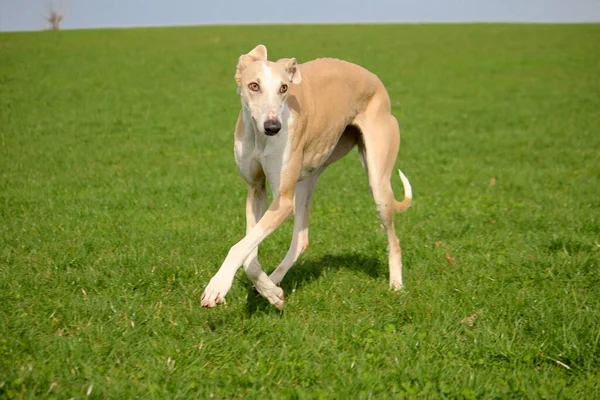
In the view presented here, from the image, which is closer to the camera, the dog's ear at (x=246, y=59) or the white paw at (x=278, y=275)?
Result: the dog's ear at (x=246, y=59)

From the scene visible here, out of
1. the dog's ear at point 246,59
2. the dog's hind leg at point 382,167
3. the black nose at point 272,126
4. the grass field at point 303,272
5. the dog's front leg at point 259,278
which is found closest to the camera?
the grass field at point 303,272

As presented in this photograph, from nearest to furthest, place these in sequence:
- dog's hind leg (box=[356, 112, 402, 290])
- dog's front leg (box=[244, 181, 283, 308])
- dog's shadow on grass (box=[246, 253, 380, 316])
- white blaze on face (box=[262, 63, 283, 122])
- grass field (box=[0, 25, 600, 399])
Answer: grass field (box=[0, 25, 600, 399]) → white blaze on face (box=[262, 63, 283, 122]) → dog's front leg (box=[244, 181, 283, 308]) → dog's shadow on grass (box=[246, 253, 380, 316]) → dog's hind leg (box=[356, 112, 402, 290])

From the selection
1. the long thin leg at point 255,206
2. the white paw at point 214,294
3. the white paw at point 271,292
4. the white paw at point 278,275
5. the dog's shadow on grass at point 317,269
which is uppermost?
the long thin leg at point 255,206

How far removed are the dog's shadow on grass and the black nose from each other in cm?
152

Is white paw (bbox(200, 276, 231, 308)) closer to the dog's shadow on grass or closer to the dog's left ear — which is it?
the dog's shadow on grass

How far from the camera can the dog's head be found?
13.8 ft

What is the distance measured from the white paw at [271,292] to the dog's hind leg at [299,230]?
620mm

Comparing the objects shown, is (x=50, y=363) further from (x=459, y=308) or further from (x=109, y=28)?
(x=109, y=28)

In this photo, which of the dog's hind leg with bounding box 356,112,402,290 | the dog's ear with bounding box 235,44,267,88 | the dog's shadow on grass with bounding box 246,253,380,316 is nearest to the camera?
the dog's ear with bounding box 235,44,267,88

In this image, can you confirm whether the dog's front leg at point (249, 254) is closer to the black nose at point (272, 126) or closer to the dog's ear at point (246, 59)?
the black nose at point (272, 126)

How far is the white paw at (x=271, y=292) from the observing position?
4754mm

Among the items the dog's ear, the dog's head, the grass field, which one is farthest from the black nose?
the grass field

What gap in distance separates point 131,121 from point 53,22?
176 feet

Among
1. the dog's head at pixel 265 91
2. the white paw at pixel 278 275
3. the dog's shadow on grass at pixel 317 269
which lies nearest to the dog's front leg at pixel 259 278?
the dog's shadow on grass at pixel 317 269
